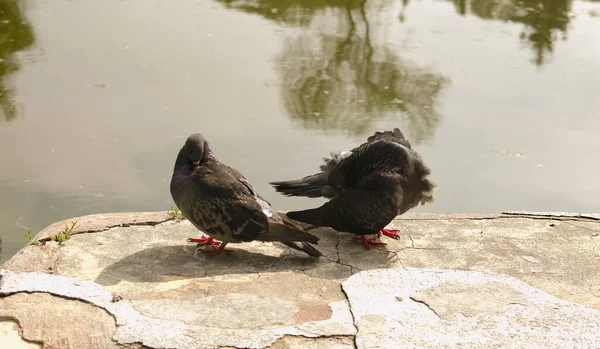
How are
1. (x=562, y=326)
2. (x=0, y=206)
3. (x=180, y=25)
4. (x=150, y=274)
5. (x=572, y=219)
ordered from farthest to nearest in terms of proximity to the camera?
(x=180, y=25)
(x=0, y=206)
(x=572, y=219)
(x=150, y=274)
(x=562, y=326)

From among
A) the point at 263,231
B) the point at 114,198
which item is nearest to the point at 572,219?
the point at 263,231

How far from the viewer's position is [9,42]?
9320mm

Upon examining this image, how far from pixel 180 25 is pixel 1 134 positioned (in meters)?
3.77

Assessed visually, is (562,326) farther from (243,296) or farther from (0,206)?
(0,206)

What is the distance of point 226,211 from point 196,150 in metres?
0.42

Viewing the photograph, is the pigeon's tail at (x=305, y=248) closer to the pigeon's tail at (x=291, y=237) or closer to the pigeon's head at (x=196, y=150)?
the pigeon's tail at (x=291, y=237)

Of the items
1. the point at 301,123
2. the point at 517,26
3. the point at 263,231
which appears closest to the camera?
the point at 263,231

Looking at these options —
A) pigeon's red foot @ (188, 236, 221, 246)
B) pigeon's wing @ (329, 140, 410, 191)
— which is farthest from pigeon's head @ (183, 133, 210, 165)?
pigeon's wing @ (329, 140, 410, 191)

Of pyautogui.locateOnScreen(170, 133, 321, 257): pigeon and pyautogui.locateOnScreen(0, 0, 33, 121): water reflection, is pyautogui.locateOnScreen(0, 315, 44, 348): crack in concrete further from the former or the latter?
pyautogui.locateOnScreen(0, 0, 33, 121): water reflection

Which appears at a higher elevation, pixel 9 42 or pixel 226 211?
pixel 9 42

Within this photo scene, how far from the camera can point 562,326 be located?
332 centimetres

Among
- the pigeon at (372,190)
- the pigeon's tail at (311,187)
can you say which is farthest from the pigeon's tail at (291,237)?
the pigeon's tail at (311,187)

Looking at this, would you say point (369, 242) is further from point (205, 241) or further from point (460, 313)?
point (460, 313)

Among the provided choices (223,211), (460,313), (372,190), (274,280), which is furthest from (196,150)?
(460,313)
